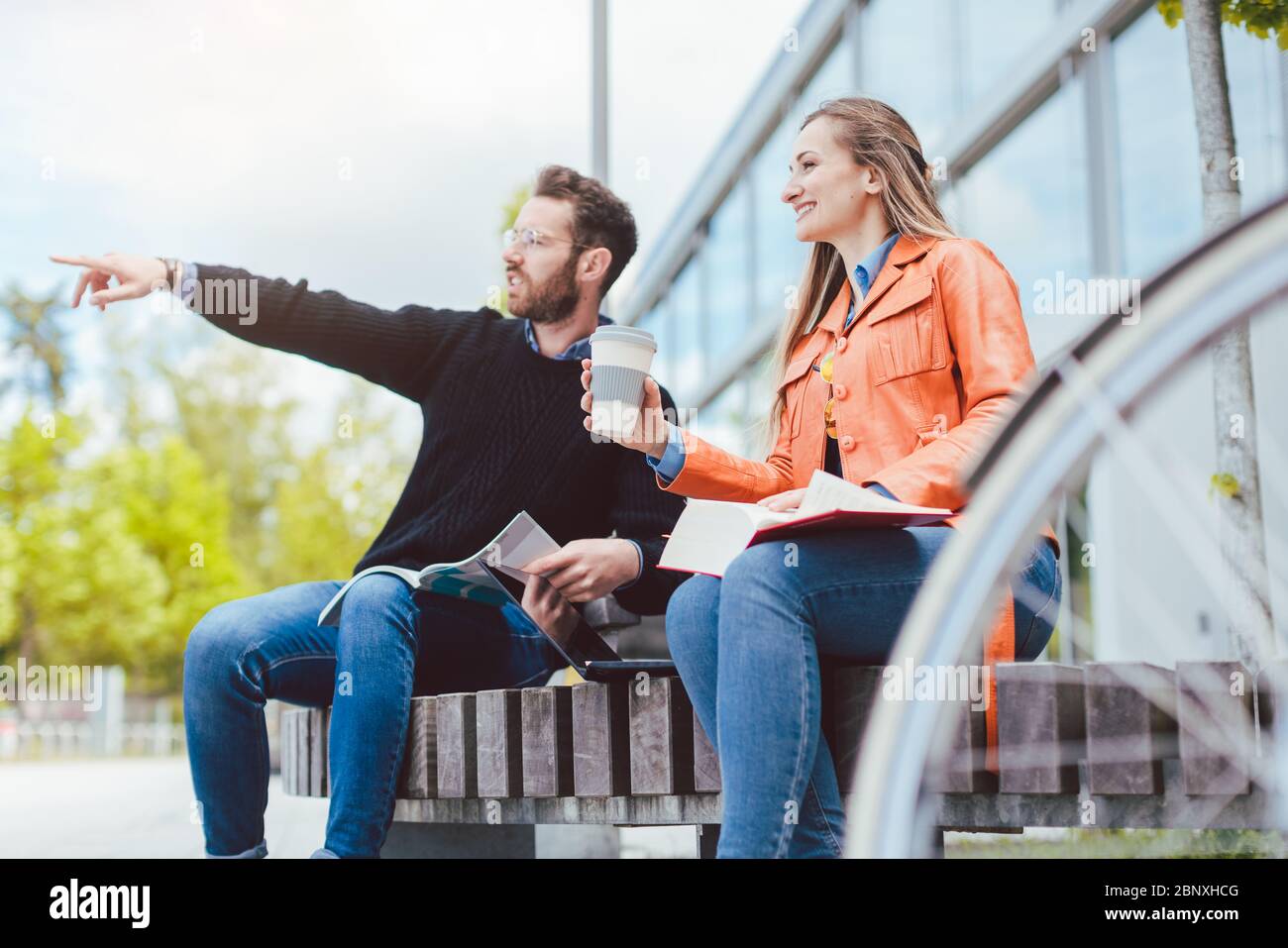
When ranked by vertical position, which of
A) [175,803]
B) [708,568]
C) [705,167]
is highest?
[705,167]

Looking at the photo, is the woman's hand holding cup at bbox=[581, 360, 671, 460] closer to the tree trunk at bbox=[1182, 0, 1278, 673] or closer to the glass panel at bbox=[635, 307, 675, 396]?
the tree trunk at bbox=[1182, 0, 1278, 673]

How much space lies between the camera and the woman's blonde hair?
2191 millimetres

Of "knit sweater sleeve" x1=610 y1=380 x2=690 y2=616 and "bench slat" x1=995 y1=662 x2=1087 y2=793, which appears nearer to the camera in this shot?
"bench slat" x1=995 y1=662 x2=1087 y2=793

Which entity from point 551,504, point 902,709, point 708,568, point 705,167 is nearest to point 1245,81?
point 551,504

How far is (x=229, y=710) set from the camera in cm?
229

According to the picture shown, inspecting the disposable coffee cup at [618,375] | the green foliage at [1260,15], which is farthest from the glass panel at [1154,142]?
the disposable coffee cup at [618,375]

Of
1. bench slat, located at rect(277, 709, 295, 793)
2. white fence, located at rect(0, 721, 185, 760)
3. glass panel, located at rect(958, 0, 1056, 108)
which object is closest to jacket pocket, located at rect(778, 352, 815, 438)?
bench slat, located at rect(277, 709, 295, 793)

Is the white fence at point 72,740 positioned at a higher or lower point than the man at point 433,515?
lower

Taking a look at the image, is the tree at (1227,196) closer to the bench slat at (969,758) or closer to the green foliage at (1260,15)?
the green foliage at (1260,15)

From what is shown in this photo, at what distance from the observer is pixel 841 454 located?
6.64 ft

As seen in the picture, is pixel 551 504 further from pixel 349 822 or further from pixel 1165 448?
pixel 1165 448

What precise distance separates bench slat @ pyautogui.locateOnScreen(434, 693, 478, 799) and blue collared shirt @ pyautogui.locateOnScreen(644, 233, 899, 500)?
1.70 ft

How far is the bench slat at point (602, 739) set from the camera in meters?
1.89
